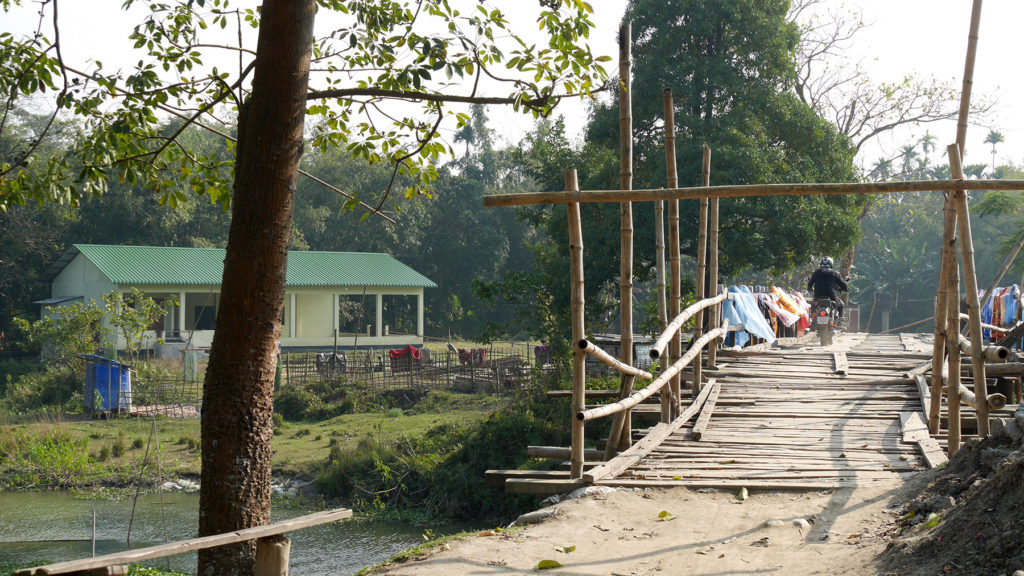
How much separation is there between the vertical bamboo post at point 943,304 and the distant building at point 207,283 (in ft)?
64.7

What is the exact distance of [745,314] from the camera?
472 inches

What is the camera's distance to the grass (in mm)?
15175

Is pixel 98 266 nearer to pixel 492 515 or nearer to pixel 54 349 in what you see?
pixel 54 349

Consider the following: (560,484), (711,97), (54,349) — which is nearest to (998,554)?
(560,484)

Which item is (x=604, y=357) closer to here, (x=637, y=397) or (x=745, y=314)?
(x=637, y=397)

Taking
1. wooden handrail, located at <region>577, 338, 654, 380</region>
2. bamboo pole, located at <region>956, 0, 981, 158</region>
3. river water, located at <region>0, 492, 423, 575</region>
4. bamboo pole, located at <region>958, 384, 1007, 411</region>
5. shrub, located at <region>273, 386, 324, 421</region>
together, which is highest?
bamboo pole, located at <region>956, 0, 981, 158</region>

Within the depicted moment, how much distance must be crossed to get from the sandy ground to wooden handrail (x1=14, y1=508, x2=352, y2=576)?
23.3 inches

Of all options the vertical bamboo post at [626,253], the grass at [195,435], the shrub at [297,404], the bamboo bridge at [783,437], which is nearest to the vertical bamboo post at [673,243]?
the bamboo bridge at [783,437]

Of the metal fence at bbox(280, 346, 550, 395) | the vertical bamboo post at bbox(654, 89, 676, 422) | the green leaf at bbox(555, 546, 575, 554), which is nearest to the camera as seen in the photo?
the green leaf at bbox(555, 546, 575, 554)

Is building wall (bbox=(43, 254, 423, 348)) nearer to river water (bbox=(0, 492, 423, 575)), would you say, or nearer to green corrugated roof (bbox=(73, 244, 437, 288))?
green corrugated roof (bbox=(73, 244, 437, 288))

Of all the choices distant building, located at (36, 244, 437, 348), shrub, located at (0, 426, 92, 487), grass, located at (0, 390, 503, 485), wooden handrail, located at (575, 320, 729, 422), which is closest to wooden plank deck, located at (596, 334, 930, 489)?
wooden handrail, located at (575, 320, 729, 422)

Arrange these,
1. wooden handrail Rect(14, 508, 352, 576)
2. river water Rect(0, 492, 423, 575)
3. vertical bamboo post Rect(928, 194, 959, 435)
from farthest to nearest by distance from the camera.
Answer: river water Rect(0, 492, 423, 575) → vertical bamboo post Rect(928, 194, 959, 435) → wooden handrail Rect(14, 508, 352, 576)

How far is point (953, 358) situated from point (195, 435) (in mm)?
14466

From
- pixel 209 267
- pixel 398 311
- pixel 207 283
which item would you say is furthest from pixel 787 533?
pixel 398 311
